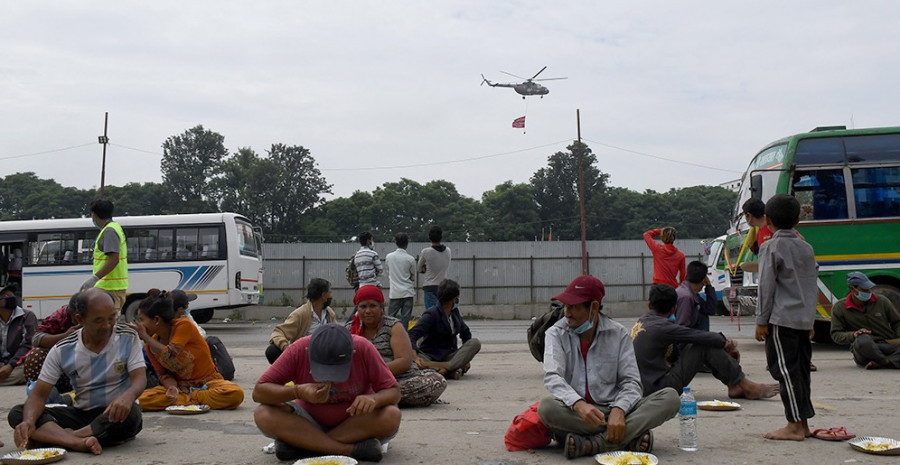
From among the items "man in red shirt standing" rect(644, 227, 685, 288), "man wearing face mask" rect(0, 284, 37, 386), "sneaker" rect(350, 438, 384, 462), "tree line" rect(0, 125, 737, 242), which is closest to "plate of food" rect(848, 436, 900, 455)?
"sneaker" rect(350, 438, 384, 462)

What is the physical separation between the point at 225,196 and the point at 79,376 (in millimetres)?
64078

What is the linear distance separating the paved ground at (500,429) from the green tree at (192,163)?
6524 cm

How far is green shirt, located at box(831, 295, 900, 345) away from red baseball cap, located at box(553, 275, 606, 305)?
6305mm

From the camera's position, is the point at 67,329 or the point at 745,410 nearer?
the point at 745,410

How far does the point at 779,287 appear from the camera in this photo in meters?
5.53

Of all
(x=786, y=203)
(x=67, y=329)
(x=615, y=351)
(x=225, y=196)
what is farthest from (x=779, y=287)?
(x=225, y=196)

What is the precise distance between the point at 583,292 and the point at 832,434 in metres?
2.06

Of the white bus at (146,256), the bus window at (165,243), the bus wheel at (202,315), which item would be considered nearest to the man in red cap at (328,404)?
the white bus at (146,256)

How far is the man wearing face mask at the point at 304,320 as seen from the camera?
26.6 feet

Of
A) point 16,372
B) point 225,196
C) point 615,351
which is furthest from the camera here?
point 225,196

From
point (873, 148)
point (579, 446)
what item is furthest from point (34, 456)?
point (873, 148)

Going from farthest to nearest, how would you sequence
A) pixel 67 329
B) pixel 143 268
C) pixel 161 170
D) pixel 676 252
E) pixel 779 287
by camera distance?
1. pixel 161 170
2. pixel 143 268
3. pixel 676 252
4. pixel 67 329
5. pixel 779 287

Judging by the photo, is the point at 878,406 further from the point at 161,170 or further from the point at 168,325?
the point at 161,170

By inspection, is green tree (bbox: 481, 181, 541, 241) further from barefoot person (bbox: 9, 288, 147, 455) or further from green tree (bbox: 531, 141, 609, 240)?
barefoot person (bbox: 9, 288, 147, 455)
